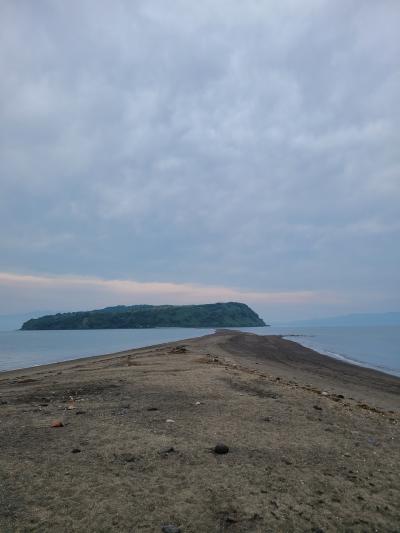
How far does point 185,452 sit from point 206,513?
206 centimetres

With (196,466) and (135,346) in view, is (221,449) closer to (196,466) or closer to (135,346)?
(196,466)

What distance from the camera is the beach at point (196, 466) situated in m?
4.93

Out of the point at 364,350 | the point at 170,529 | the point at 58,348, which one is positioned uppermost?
the point at 170,529

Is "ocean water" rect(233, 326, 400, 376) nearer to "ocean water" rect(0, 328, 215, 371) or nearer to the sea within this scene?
the sea

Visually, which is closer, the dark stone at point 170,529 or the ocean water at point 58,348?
the dark stone at point 170,529

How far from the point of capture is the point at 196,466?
6.41 m

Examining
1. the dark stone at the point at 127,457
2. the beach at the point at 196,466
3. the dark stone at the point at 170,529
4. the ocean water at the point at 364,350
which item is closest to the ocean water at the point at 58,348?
the ocean water at the point at 364,350

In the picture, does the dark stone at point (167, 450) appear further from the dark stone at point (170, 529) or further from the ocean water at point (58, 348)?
the ocean water at point (58, 348)

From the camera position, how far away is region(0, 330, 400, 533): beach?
194 inches

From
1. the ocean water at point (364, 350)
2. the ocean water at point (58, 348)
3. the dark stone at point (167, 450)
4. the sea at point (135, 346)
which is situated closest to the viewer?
the dark stone at point (167, 450)

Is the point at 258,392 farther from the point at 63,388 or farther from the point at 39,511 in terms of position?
the point at 39,511

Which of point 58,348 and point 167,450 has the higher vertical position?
point 167,450

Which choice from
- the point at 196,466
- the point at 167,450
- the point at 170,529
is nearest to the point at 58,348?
the point at 167,450

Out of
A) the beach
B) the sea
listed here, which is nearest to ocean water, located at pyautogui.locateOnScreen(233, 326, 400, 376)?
the sea
